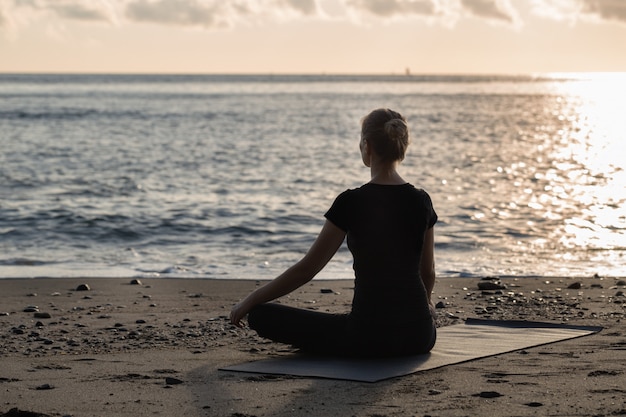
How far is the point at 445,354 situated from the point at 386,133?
5.06ft

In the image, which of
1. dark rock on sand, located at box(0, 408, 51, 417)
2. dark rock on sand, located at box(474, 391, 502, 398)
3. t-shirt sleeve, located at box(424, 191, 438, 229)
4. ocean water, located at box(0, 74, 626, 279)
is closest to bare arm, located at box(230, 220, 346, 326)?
t-shirt sleeve, located at box(424, 191, 438, 229)

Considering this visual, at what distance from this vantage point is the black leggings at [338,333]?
6.21 m

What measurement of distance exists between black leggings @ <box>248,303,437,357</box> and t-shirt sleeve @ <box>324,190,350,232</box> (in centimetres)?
65

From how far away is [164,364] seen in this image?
254 inches

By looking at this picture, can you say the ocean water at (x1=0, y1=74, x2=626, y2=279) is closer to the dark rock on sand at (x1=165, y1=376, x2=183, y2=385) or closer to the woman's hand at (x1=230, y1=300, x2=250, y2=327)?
the woman's hand at (x1=230, y1=300, x2=250, y2=327)

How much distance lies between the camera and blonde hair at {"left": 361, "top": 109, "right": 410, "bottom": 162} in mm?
5887

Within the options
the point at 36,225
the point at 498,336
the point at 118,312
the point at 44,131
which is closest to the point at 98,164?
the point at 36,225

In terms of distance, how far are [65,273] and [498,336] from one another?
700 cm

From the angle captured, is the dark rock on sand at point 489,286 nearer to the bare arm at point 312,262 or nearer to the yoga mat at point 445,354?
the yoga mat at point 445,354

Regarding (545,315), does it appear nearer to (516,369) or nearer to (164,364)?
(516,369)

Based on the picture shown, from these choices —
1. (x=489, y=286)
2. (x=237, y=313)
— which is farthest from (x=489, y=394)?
(x=489, y=286)

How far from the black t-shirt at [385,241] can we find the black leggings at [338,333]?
0.40ft

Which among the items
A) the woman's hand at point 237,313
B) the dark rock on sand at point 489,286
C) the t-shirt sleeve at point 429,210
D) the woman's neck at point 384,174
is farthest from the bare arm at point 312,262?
the dark rock on sand at point 489,286

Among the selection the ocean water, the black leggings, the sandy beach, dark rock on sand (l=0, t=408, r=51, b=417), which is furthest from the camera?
the ocean water
